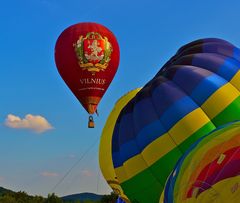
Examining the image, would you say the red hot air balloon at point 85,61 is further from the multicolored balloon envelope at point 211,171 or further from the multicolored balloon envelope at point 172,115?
the multicolored balloon envelope at point 211,171

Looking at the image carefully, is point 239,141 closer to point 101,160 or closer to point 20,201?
point 101,160

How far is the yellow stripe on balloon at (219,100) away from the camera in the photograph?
30.2 ft

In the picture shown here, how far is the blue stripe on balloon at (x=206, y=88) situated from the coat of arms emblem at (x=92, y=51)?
418 inches

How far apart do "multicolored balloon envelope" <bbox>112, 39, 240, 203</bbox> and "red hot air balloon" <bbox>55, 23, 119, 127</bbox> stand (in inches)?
357

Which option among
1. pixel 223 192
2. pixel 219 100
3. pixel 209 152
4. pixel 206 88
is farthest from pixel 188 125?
pixel 223 192

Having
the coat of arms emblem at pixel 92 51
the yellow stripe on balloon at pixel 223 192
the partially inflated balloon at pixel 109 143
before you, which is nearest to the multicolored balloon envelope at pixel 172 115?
the partially inflated balloon at pixel 109 143

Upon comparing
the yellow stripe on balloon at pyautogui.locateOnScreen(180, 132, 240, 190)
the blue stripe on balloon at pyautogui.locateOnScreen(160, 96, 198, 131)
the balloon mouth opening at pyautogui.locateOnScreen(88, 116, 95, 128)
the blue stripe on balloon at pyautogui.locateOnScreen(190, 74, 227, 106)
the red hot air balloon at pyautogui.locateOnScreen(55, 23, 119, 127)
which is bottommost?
the yellow stripe on balloon at pyautogui.locateOnScreen(180, 132, 240, 190)

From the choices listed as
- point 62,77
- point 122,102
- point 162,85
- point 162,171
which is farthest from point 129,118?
point 62,77

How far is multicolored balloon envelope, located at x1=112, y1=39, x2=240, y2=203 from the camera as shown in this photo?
360 inches

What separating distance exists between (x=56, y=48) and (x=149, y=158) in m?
11.8

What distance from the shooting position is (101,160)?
14023 mm

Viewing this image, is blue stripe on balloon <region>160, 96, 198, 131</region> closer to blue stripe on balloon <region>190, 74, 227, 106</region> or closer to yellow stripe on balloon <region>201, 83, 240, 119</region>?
blue stripe on balloon <region>190, 74, 227, 106</region>

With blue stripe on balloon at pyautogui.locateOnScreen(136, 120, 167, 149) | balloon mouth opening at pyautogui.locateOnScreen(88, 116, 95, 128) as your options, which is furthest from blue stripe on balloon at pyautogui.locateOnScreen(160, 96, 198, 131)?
balloon mouth opening at pyautogui.locateOnScreen(88, 116, 95, 128)

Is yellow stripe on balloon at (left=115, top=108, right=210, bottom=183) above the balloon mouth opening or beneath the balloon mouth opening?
beneath
